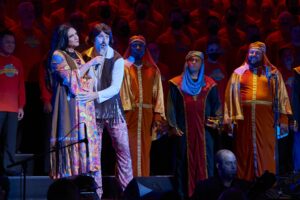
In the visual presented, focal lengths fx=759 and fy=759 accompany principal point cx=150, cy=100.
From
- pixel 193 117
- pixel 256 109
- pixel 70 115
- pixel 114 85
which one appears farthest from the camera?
pixel 256 109

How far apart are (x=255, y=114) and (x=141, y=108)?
5.23 ft

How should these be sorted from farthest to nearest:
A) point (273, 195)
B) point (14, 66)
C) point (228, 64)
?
point (228, 64) < point (14, 66) < point (273, 195)

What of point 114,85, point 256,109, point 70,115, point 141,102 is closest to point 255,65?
point 256,109

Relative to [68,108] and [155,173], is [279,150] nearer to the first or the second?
[155,173]

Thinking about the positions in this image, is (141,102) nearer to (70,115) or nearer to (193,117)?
(193,117)

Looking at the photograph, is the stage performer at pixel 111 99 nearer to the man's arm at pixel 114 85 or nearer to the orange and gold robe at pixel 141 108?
the man's arm at pixel 114 85

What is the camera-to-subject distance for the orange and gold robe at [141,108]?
9.67m

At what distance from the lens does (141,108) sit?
32.2 ft

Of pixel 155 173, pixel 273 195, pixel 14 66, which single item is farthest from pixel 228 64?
pixel 273 195

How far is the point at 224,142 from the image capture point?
1083cm

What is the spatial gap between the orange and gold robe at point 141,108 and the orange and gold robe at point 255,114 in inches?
39.9

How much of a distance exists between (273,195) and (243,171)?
3545mm

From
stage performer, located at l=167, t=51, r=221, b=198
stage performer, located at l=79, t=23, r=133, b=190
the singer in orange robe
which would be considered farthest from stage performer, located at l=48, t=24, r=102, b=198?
the singer in orange robe

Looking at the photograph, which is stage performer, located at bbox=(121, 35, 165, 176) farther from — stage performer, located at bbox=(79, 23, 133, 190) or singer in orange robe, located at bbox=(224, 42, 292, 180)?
singer in orange robe, located at bbox=(224, 42, 292, 180)
